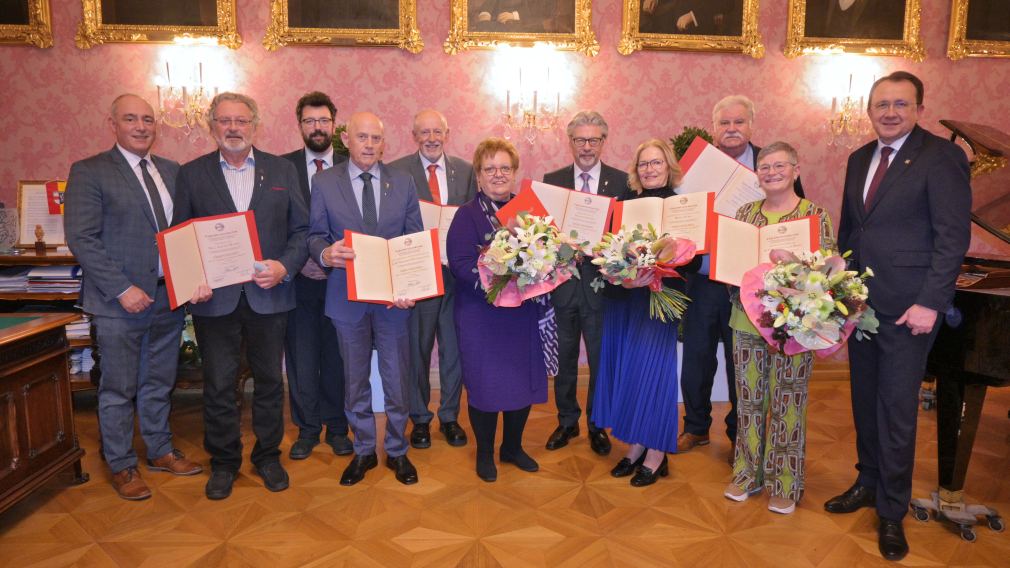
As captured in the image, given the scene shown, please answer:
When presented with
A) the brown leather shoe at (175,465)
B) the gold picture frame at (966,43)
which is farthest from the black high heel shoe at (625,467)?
the gold picture frame at (966,43)

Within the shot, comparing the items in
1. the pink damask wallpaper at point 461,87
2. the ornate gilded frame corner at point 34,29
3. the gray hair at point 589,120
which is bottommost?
the gray hair at point 589,120

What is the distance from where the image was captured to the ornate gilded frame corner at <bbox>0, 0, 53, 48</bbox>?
15.8ft

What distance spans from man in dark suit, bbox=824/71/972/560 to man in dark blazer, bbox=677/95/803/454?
31.5 inches

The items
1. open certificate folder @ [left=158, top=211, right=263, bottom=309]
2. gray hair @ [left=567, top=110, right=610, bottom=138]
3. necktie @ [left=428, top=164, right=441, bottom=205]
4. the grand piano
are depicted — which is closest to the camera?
the grand piano

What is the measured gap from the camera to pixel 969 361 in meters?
2.64

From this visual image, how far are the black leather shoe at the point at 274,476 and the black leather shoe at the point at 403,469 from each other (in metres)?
0.55

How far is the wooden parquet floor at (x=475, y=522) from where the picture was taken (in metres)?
2.66

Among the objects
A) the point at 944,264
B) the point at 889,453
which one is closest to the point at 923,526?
the point at 889,453

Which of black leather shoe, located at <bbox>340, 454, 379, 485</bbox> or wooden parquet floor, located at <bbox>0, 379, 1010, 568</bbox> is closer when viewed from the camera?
wooden parquet floor, located at <bbox>0, 379, 1010, 568</bbox>

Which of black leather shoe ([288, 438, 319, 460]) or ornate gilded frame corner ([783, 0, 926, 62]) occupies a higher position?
ornate gilded frame corner ([783, 0, 926, 62])

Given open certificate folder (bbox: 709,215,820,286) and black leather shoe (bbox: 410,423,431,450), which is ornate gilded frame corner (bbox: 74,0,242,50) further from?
open certificate folder (bbox: 709,215,820,286)

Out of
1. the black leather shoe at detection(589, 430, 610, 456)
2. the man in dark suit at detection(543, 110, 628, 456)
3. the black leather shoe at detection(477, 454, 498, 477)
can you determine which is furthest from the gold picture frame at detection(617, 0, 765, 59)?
the black leather shoe at detection(477, 454, 498, 477)

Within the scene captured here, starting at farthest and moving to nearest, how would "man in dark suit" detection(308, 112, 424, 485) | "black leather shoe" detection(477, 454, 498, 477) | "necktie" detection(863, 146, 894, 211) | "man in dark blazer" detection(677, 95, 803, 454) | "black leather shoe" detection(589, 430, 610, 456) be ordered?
"black leather shoe" detection(589, 430, 610, 456) → "man in dark blazer" detection(677, 95, 803, 454) → "black leather shoe" detection(477, 454, 498, 477) → "man in dark suit" detection(308, 112, 424, 485) → "necktie" detection(863, 146, 894, 211)

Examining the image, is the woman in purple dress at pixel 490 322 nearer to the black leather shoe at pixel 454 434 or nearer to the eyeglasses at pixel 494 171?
the eyeglasses at pixel 494 171
